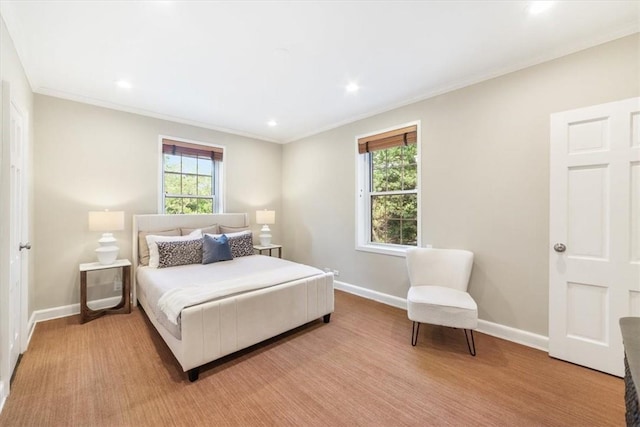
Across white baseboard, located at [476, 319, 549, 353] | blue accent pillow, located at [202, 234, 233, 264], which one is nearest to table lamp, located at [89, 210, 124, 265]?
blue accent pillow, located at [202, 234, 233, 264]

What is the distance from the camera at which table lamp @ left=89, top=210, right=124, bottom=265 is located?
9.91 feet

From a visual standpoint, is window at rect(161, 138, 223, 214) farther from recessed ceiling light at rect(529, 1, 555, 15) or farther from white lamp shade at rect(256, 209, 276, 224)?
recessed ceiling light at rect(529, 1, 555, 15)

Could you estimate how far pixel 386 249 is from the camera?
353 centimetres

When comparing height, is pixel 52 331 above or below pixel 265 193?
below

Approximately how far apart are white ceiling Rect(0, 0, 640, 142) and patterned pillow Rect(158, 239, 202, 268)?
1786 millimetres

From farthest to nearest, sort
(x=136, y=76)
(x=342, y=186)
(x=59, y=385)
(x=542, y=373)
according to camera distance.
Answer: (x=342, y=186)
(x=136, y=76)
(x=542, y=373)
(x=59, y=385)

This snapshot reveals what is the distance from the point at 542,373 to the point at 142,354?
325 cm

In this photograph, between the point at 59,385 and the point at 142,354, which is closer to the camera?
the point at 59,385

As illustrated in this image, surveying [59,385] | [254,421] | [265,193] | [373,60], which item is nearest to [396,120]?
[373,60]

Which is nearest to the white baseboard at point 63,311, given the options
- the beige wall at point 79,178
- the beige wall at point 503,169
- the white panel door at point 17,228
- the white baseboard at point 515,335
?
the beige wall at point 79,178

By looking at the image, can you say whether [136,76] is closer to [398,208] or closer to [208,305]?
[208,305]

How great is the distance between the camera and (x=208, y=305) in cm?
203

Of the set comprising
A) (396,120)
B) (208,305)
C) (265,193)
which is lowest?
(208,305)

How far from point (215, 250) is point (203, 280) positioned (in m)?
0.87
